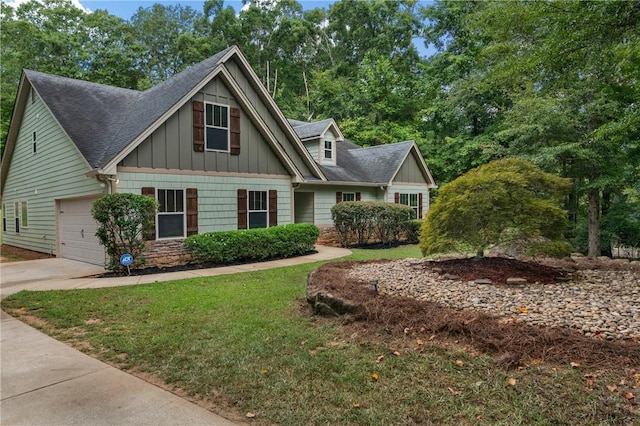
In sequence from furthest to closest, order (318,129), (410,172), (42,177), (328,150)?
(410,172) < (328,150) < (318,129) < (42,177)

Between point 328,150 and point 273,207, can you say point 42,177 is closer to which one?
point 273,207

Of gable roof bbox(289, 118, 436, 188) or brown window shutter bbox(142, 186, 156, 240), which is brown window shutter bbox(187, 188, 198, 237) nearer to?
brown window shutter bbox(142, 186, 156, 240)

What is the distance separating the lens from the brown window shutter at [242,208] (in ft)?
41.1

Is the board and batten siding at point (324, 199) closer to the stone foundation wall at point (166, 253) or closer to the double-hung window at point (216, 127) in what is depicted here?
the double-hung window at point (216, 127)

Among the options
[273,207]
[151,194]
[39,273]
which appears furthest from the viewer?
[273,207]

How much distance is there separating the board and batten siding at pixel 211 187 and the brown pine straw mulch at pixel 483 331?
7.12 m

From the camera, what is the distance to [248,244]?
36.2 feet

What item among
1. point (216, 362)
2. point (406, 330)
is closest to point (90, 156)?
point (216, 362)

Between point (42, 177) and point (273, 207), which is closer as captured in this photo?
point (273, 207)

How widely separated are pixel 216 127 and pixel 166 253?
Result: 4120 mm

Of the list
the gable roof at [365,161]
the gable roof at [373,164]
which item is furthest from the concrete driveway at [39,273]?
the gable roof at [373,164]

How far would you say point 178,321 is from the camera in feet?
17.0

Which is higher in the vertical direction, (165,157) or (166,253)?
(165,157)

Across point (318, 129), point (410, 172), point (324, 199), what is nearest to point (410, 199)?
point (410, 172)
